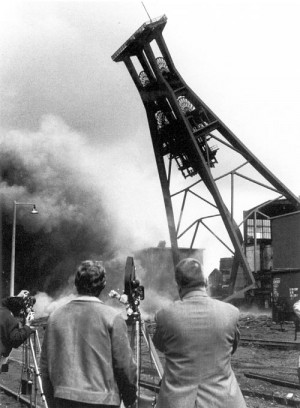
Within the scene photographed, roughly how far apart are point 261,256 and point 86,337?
101ft

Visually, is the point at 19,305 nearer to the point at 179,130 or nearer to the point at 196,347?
the point at 196,347

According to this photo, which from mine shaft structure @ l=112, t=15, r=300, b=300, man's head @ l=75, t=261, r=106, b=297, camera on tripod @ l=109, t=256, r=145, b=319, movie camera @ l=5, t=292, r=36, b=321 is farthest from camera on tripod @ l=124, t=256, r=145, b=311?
mine shaft structure @ l=112, t=15, r=300, b=300

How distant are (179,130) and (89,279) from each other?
33.2 ft

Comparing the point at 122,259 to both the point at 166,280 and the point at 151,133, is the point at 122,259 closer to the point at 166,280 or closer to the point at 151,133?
the point at 166,280

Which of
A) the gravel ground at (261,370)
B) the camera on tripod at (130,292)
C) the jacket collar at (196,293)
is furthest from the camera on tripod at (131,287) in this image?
the gravel ground at (261,370)

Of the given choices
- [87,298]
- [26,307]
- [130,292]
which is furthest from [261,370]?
[87,298]

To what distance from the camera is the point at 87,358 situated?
8.09ft

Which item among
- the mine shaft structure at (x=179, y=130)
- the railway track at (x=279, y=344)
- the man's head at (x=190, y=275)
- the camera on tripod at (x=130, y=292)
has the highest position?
the mine shaft structure at (x=179, y=130)

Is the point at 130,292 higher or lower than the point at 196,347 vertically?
higher

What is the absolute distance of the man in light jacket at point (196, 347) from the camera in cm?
239

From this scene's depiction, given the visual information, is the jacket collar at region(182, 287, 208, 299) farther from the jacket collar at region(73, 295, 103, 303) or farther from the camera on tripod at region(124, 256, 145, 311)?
the camera on tripod at region(124, 256, 145, 311)

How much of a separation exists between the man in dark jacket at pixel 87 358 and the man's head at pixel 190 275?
39 centimetres

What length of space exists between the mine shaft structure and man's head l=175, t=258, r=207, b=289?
9.47m

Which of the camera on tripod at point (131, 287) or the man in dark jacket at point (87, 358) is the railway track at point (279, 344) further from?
the man in dark jacket at point (87, 358)
